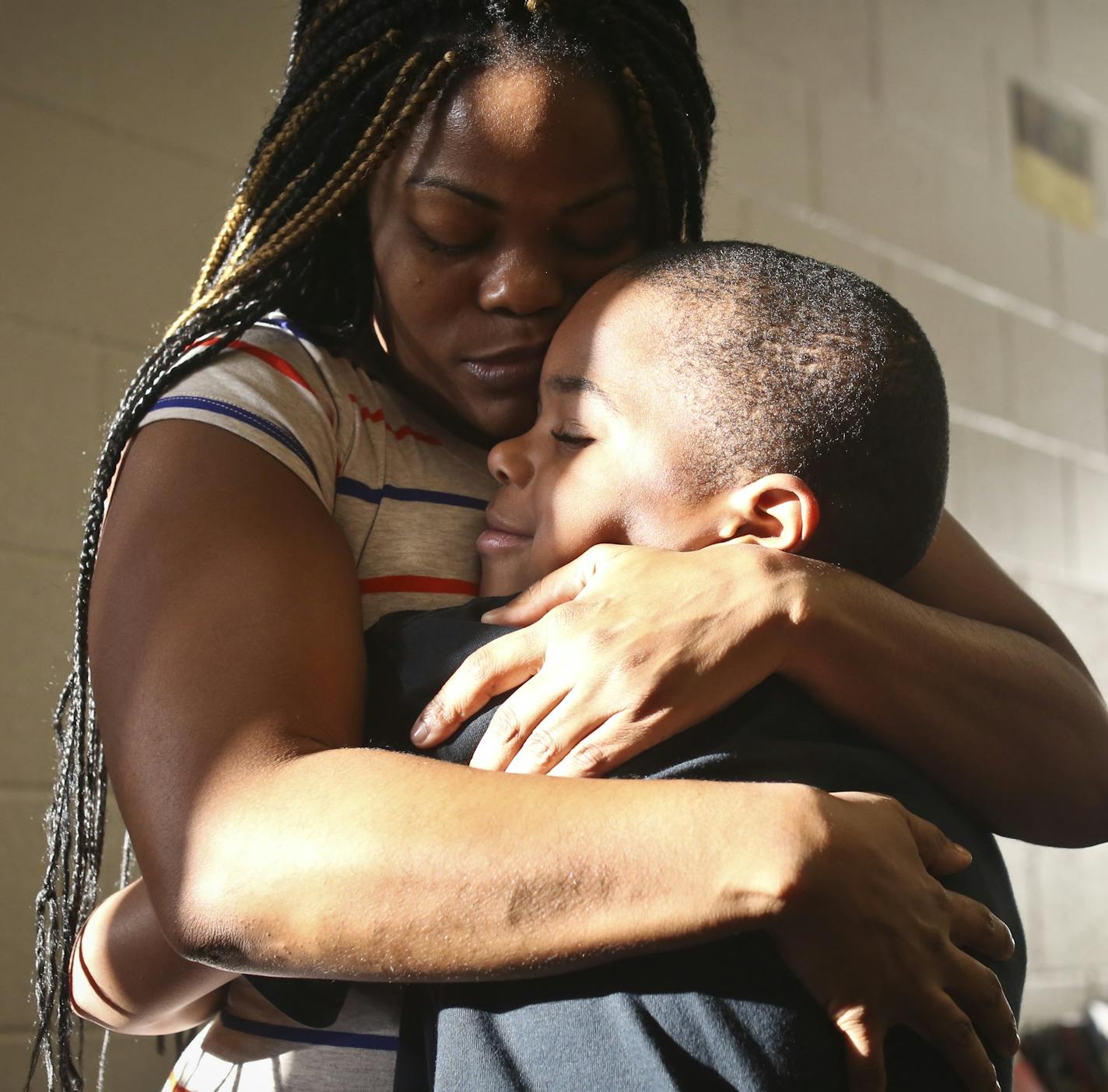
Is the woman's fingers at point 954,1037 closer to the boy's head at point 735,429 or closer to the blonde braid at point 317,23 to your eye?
the boy's head at point 735,429

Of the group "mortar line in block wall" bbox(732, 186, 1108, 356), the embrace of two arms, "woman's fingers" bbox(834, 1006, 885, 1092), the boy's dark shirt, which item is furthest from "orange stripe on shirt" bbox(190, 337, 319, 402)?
"mortar line in block wall" bbox(732, 186, 1108, 356)

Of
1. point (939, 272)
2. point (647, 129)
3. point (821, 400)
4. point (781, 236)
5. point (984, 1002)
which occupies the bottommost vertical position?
point (939, 272)

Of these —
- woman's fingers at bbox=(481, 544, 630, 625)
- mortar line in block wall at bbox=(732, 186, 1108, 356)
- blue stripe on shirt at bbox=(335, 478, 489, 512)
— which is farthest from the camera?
mortar line in block wall at bbox=(732, 186, 1108, 356)

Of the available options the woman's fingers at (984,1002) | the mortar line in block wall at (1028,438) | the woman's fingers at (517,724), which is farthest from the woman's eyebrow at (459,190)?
the mortar line in block wall at (1028,438)

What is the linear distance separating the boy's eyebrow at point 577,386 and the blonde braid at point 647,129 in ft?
0.79

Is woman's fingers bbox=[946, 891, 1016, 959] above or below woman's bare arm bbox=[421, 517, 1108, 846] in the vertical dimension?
below

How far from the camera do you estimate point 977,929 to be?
81 cm

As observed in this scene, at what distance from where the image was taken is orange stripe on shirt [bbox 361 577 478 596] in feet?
3.33

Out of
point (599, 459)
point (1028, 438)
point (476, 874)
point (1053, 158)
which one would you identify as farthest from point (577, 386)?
point (1053, 158)

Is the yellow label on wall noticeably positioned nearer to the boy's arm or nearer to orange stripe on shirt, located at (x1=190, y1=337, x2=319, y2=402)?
orange stripe on shirt, located at (x1=190, y1=337, x2=319, y2=402)

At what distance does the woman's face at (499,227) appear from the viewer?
1067mm

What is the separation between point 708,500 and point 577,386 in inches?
6.2

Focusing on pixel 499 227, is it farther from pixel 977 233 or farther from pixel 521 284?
pixel 977 233

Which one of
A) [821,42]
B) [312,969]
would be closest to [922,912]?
[312,969]
